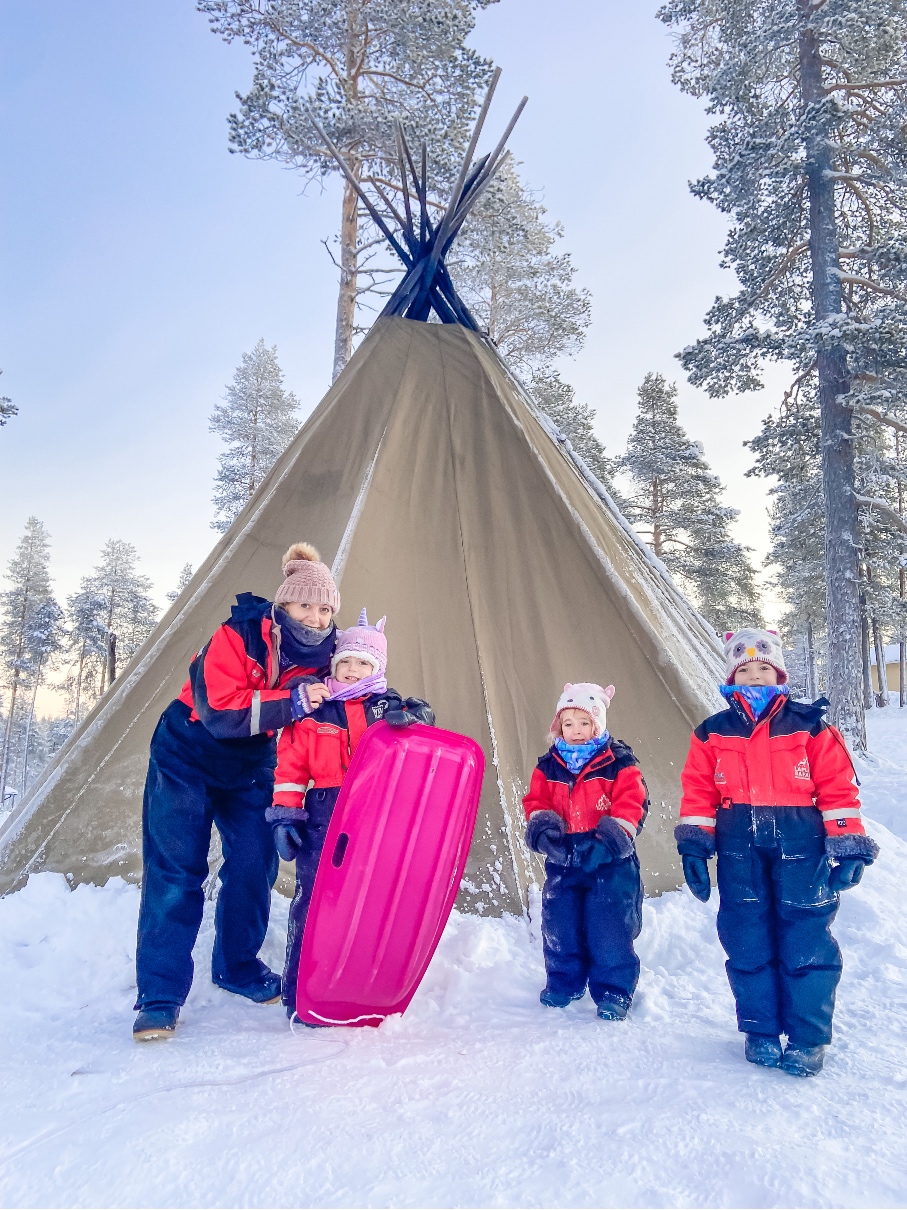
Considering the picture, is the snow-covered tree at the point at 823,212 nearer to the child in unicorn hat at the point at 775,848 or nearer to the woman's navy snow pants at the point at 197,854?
the child in unicorn hat at the point at 775,848

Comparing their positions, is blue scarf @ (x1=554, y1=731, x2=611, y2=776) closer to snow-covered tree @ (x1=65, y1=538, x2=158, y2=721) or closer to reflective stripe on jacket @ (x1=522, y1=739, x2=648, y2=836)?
reflective stripe on jacket @ (x1=522, y1=739, x2=648, y2=836)

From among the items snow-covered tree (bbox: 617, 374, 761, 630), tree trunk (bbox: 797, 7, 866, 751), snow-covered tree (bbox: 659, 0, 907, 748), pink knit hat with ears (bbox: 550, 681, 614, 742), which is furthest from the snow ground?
snow-covered tree (bbox: 617, 374, 761, 630)

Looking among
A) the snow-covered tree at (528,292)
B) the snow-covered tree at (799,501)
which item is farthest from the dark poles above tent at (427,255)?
the snow-covered tree at (528,292)

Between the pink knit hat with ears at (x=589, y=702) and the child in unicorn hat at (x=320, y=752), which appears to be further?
the pink knit hat with ears at (x=589, y=702)

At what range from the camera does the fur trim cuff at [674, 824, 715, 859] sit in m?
2.40

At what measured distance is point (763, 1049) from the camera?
2123 mm

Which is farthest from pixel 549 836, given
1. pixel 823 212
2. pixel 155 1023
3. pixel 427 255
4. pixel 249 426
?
pixel 249 426

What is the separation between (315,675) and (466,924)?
1255 millimetres

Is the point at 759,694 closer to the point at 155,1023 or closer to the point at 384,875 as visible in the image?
the point at 384,875

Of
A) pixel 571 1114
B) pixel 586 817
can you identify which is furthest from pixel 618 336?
pixel 571 1114

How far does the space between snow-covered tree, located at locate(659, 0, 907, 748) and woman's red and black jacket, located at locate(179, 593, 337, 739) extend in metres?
8.73

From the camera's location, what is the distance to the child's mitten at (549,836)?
105 inches

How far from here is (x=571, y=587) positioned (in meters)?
4.22

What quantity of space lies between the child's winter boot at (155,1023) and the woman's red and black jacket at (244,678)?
90 centimetres
